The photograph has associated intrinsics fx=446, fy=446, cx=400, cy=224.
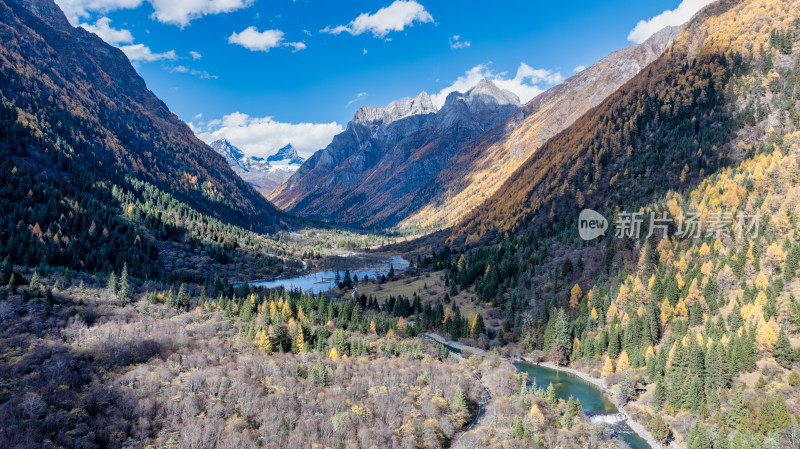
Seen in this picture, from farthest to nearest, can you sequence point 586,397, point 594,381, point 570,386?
point 594,381, point 570,386, point 586,397

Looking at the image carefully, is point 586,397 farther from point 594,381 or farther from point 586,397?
point 594,381

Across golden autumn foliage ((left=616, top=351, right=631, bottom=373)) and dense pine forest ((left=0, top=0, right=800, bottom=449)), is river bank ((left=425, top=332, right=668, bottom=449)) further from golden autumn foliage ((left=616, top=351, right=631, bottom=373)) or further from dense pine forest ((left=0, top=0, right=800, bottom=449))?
golden autumn foliage ((left=616, top=351, right=631, bottom=373))

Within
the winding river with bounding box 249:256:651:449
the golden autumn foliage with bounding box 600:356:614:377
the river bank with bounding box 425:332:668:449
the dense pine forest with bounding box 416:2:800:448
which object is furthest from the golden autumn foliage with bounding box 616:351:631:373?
the winding river with bounding box 249:256:651:449

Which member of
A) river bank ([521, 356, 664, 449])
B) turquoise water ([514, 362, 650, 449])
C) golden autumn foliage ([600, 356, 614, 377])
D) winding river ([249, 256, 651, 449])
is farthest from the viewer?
golden autumn foliage ([600, 356, 614, 377])

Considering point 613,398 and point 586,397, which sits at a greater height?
point 613,398

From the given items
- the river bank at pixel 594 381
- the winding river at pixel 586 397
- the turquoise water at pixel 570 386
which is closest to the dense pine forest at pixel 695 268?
the river bank at pixel 594 381

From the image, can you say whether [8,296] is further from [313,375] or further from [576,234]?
[576,234]

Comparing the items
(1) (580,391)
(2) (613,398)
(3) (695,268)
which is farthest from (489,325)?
(3) (695,268)

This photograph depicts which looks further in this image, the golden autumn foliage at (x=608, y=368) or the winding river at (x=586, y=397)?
the golden autumn foliage at (x=608, y=368)

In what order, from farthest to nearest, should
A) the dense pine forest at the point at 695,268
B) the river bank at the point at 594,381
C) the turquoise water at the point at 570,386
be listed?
1. the turquoise water at the point at 570,386
2. the dense pine forest at the point at 695,268
3. the river bank at the point at 594,381

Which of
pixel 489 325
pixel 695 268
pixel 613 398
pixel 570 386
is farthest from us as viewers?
pixel 489 325

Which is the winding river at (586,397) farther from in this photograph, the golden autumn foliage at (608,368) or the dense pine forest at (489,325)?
the golden autumn foliage at (608,368)
